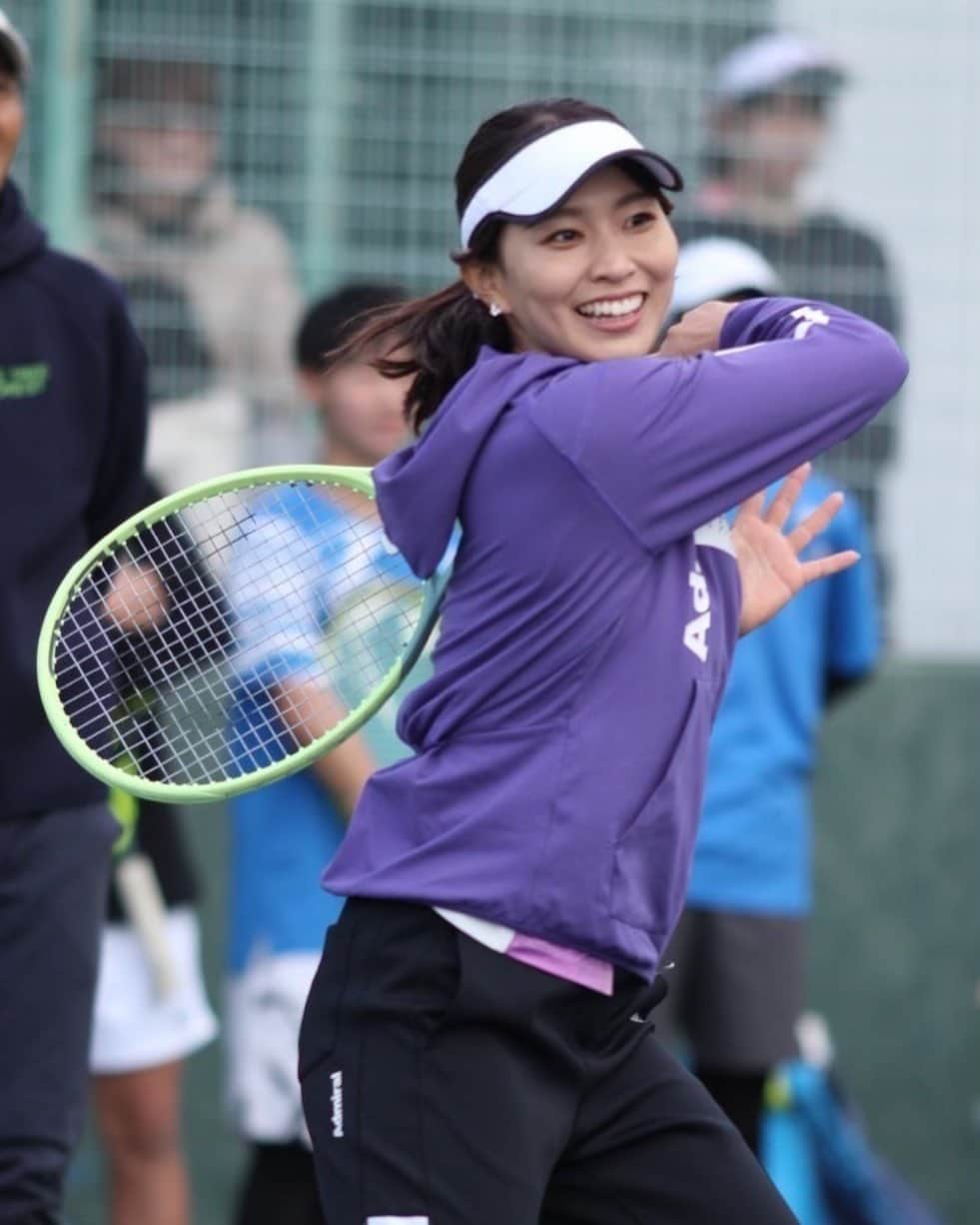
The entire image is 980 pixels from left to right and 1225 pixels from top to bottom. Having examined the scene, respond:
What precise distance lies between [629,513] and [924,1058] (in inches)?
172

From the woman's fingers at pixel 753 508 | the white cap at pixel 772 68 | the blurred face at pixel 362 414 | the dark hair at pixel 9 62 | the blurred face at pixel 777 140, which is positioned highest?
the dark hair at pixel 9 62

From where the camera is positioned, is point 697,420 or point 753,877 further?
point 753,877

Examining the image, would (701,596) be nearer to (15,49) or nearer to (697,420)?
(697,420)

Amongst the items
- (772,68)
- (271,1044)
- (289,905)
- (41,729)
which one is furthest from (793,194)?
(41,729)

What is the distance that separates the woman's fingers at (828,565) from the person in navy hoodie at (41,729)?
4.31ft

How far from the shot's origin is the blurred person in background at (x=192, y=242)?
23.7ft

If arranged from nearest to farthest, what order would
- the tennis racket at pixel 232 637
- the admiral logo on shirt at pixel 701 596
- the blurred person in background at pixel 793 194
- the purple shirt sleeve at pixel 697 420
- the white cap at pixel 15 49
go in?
1. the purple shirt sleeve at pixel 697 420
2. the admiral logo on shirt at pixel 701 596
3. the tennis racket at pixel 232 637
4. the white cap at pixel 15 49
5. the blurred person in background at pixel 793 194

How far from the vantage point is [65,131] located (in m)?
7.24

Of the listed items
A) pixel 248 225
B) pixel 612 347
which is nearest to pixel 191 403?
pixel 248 225

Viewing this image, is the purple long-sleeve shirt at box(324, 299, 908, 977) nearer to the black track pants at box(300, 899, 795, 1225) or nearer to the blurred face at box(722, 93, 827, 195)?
the black track pants at box(300, 899, 795, 1225)

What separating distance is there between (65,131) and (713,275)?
205 centimetres

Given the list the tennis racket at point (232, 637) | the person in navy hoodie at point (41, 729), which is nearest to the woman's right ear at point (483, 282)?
the tennis racket at point (232, 637)

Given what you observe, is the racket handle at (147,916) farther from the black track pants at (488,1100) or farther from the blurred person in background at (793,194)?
the blurred person in background at (793,194)

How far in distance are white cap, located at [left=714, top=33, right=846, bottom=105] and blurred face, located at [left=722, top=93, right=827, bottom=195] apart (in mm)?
50
